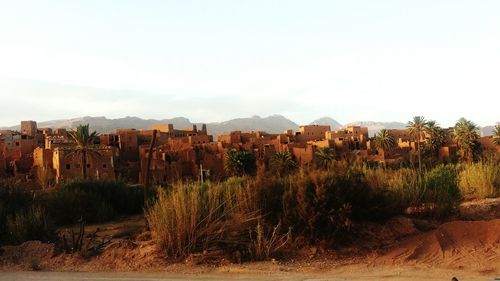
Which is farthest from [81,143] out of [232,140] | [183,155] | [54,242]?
[54,242]

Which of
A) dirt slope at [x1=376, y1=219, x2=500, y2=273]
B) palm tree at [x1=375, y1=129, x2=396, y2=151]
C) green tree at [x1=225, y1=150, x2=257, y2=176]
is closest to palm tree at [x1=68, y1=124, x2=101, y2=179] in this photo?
green tree at [x1=225, y1=150, x2=257, y2=176]

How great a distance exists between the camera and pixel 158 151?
7600 centimetres

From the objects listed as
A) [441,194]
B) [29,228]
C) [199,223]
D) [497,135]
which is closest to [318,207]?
[199,223]

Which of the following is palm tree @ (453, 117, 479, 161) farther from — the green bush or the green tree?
the green bush

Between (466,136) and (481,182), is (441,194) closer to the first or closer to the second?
(481,182)

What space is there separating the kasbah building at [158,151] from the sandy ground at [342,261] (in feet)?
148

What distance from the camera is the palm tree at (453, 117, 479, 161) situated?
79000 mm

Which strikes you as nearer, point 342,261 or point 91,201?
point 342,261

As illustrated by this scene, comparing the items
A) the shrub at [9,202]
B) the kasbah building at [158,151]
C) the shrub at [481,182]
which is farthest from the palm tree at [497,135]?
the shrub at [9,202]

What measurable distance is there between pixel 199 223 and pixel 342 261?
3.13 m

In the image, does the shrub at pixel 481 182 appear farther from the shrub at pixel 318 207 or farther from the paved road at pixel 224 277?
the paved road at pixel 224 277

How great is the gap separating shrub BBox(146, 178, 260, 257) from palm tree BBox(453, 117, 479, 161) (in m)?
74.1

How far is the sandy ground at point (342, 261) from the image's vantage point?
8.94m

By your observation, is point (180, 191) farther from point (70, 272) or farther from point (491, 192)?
point (491, 192)
